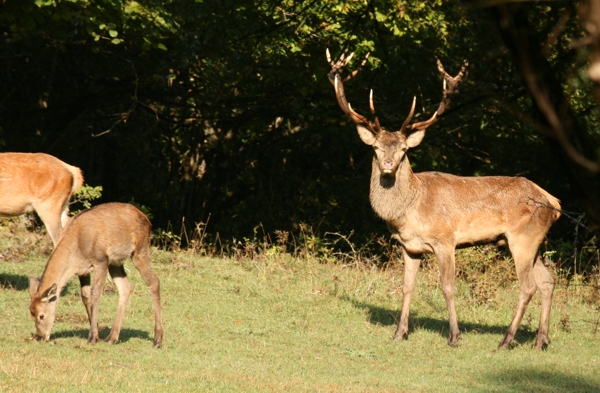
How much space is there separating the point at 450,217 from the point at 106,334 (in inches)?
147

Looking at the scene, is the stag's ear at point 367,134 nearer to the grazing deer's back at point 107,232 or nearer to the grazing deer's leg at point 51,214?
the grazing deer's back at point 107,232

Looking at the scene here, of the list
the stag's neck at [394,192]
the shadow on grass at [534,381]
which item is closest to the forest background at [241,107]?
the stag's neck at [394,192]

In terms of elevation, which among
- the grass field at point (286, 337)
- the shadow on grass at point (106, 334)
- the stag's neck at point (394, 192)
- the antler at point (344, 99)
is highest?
the antler at point (344, 99)

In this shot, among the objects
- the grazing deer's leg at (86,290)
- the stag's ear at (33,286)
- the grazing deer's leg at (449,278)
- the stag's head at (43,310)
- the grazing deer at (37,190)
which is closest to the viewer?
the stag's head at (43,310)

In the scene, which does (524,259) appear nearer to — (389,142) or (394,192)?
(394,192)

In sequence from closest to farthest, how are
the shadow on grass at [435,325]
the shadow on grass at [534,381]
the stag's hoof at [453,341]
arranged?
the shadow on grass at [534,381]
the stag's hoof at [453,341]
the shadow on grass at [435,325]

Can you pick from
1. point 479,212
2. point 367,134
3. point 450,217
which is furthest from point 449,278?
point 367,134

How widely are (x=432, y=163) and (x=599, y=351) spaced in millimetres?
10691

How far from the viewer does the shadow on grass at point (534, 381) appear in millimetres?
7930

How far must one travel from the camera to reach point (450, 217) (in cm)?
986

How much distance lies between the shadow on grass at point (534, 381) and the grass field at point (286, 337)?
0.02 meters

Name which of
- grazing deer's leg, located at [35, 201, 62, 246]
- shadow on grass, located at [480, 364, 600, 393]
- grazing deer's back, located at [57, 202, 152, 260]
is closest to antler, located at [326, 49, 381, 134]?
grazing deer's back, located at [57, 202, 152, 260]

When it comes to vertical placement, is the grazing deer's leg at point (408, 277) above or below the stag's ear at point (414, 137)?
below

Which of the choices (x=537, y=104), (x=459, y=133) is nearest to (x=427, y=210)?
(x=537, y=104)
